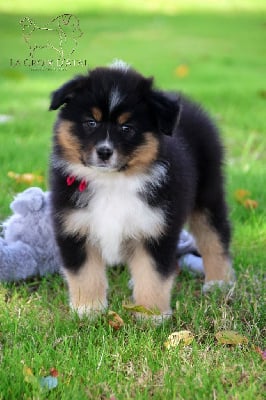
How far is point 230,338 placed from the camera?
3227mm

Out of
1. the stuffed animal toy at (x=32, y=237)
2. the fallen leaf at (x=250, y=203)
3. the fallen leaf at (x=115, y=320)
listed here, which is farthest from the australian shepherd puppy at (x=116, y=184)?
the fallen leaf at (x=250, y=203)

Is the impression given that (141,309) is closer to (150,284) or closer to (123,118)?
(150,284)

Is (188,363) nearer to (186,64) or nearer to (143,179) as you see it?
(143,179)

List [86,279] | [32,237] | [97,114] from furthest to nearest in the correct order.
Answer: [32,237], [86,279], [97,114]

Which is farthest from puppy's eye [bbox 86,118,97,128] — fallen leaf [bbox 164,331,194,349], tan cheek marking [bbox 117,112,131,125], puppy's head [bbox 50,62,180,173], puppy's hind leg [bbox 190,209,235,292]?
puppy's hind leg [bbox 190,209,235,292]

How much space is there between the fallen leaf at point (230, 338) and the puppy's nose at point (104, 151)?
0.98m

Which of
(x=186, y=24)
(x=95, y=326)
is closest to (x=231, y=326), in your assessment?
(x=95, y=326)

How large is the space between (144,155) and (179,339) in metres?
0.90

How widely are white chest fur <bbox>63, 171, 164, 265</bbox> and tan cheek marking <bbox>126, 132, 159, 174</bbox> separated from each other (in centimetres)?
5

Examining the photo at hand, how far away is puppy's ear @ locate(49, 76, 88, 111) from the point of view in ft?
11.1

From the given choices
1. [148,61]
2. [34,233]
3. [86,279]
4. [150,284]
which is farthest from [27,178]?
[148,61]

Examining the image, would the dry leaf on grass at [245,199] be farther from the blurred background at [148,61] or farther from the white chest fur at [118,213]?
the white chest fur at [118,213]

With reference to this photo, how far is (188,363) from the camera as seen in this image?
2914 mm

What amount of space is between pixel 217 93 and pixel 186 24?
8.03m
